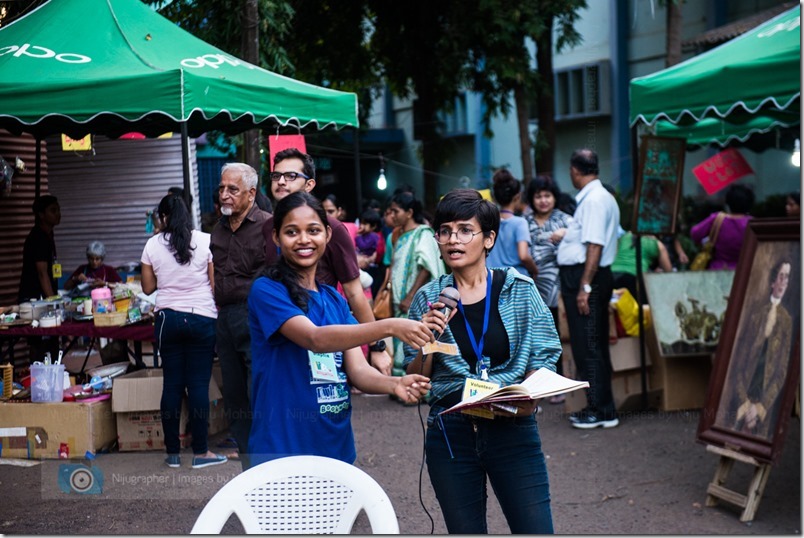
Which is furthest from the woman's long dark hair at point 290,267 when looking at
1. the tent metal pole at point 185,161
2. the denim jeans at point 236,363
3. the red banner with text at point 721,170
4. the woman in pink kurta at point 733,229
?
the red banner with text at point 721,170

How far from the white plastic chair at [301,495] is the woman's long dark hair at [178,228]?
3.39 metres

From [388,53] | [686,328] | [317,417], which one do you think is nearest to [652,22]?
[388,53]

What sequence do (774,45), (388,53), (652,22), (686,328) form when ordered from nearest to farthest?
1. (774,45)
2. (686,328)
3. (388,53)
4. (652,22)

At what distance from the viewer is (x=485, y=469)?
10.6 ft

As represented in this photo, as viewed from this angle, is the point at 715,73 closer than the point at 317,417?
No

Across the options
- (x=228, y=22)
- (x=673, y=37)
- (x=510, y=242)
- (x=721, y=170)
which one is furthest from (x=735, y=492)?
(x=673, y=37)

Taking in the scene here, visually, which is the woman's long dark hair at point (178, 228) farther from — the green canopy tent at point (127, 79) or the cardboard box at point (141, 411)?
the cardboard box at point (141, 411)

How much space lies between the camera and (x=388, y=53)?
1628 cm

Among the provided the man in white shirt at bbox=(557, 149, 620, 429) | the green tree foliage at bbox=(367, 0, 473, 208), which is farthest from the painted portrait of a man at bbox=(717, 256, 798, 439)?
the green tree foliage at bbox=(367, 0, 473, 208)

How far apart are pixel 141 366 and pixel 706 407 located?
14.4 feet

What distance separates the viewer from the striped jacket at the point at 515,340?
126 inches

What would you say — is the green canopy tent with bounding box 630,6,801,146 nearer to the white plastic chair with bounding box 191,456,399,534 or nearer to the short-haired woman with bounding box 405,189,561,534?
the short-haired woman with bounding box 405,189,561,534

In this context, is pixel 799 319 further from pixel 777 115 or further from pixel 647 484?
pixel 777 115

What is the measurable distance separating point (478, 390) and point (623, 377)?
4.96m
